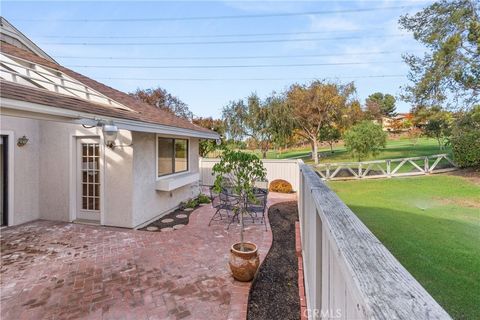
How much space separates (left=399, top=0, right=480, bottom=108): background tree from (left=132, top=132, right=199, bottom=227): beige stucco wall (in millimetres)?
13881

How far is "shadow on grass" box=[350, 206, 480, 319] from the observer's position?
11.6 feet

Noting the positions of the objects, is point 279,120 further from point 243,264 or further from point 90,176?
point 243,264

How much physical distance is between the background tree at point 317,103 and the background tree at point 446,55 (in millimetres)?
8403

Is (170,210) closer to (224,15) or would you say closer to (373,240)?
(373,240)

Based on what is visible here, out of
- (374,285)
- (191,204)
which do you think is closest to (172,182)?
(191,204)

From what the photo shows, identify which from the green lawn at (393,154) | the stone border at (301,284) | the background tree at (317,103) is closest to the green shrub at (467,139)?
the green lawn at (393,154)

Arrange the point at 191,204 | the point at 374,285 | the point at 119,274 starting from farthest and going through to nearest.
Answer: the point at 191,204
the point at 119,274
the point at 374,285

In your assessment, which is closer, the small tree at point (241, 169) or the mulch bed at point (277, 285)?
the mulch bed at point (277, 285)

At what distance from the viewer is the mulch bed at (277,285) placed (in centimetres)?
338

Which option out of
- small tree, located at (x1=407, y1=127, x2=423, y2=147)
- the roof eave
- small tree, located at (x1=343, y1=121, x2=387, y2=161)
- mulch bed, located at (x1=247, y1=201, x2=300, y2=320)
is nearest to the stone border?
mulch bed, located at (x1=247, y1=201, x2=300, y2=320)

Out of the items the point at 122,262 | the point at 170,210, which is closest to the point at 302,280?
the point at 122,262

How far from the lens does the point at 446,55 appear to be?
12.2m

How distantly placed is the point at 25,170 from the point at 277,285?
718 centimetres

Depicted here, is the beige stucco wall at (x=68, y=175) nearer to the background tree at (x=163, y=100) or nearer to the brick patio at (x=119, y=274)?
the brick patio at (x=119, y=274)
